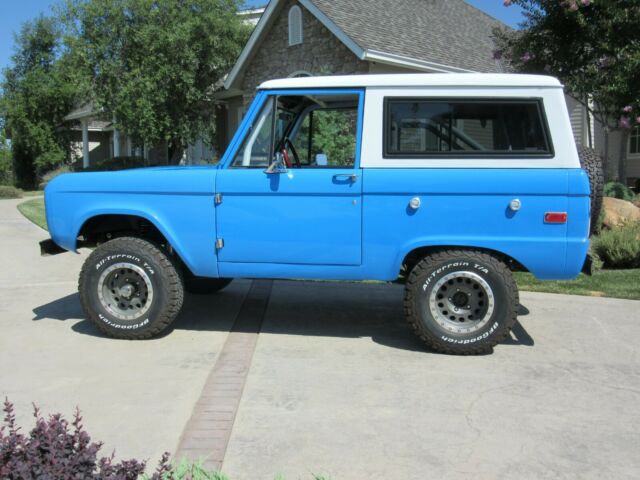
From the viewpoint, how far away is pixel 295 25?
680 inches

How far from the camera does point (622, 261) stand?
8438mm

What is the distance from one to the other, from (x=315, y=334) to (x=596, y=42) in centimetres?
971

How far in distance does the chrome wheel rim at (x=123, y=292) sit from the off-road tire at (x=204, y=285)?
49.0 inches

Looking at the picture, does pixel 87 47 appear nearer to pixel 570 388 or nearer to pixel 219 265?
pixel 219 265

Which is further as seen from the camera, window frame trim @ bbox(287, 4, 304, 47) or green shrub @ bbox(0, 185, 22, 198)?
green shrub @ bbox(0, 185, 22, 198)

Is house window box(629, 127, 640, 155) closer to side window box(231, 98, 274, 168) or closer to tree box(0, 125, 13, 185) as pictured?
side window box(231, 98, 274, 168)

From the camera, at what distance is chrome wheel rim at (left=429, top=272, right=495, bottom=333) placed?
4676mm

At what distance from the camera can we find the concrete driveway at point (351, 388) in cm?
321

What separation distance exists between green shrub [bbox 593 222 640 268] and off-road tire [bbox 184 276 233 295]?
539cm

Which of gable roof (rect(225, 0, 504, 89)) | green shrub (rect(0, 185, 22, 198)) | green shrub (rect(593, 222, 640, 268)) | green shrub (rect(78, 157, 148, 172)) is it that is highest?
gable roof (rect(225, 0, 504, 89))

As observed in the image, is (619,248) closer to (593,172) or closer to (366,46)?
(593,172)

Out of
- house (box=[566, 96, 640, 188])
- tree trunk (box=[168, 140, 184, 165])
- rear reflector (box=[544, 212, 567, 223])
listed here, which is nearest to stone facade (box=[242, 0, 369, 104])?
tree trunk (box=[168, 140, 184, 165])

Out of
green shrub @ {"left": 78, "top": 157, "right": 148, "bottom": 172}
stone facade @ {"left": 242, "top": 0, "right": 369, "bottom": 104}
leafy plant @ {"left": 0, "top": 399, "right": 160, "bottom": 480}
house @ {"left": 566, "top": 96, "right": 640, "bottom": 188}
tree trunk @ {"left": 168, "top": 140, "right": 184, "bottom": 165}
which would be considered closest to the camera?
leafy plant @ {"left": 0, "top": 399, "right": 160, "bottom": 480}

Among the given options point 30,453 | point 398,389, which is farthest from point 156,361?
point 30,453
